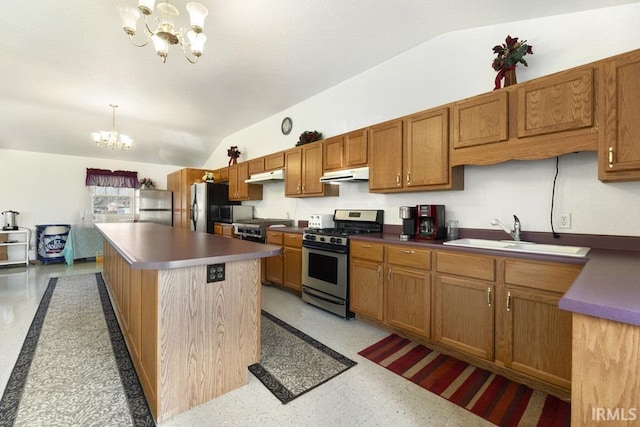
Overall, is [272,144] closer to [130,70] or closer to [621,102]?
[130,70]

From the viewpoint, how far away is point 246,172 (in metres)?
5.07

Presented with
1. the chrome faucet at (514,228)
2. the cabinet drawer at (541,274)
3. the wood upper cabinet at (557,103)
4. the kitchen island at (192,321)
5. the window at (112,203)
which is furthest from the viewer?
the window at (112,203)

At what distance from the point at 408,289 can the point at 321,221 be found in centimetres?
149

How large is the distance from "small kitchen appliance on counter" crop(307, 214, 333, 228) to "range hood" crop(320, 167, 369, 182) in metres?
0.47

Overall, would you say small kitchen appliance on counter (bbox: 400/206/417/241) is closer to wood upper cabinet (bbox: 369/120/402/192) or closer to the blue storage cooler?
wood upper cabinet (bbox: 369/120/402/192)

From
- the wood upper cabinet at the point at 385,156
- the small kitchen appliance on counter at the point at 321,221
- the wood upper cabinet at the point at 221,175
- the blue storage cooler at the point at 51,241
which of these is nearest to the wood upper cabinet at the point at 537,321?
the wood upper cabinet at the point at 385,156

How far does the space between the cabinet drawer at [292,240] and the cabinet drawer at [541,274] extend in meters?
2.26

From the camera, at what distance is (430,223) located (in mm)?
2631

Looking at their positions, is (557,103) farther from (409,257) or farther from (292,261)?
(292,261)

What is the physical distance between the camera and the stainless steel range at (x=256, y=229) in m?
4.12

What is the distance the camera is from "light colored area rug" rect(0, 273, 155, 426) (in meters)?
1.52

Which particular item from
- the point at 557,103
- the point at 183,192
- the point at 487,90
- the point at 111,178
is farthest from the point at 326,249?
the point at 111,178

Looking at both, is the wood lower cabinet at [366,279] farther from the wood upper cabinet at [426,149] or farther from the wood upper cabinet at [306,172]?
the wood upper cabinet at [306,172]

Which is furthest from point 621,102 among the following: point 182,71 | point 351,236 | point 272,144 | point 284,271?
point 272,144
